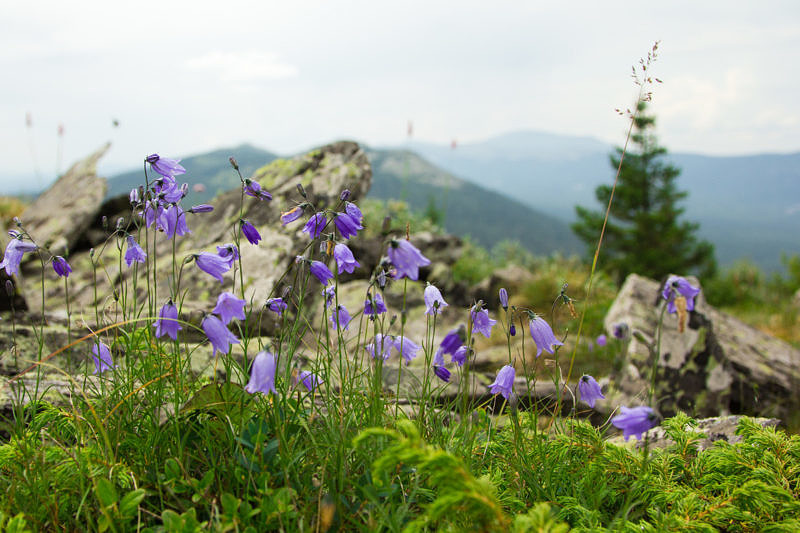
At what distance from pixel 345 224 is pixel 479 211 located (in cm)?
17366

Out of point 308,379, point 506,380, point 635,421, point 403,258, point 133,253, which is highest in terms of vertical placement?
point 403,258

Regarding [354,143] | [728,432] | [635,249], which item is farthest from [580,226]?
[728,432]

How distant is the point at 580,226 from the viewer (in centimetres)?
2597

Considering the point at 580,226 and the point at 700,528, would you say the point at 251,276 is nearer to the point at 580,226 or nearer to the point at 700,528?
the point at 700,528

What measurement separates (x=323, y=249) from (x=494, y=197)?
185m

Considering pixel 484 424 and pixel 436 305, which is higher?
pixel 436 305

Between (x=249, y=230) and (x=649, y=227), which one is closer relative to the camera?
(x=249, y=230)

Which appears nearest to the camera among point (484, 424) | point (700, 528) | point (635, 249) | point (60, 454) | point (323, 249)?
point (700, 528)

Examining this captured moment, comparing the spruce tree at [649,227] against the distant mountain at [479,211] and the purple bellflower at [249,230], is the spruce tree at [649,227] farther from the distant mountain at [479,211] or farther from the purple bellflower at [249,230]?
the distant mountain at [479,211]

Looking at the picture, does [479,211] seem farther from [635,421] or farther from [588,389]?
[635,421]

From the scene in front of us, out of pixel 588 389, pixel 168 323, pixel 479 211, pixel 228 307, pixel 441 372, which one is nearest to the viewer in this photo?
pixel 228 307

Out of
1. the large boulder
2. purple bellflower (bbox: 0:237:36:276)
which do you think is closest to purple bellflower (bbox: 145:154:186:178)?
purple bellflower (bbox: 0:237:36:276)

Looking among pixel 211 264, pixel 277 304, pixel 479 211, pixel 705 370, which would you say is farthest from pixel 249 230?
pixel 479 211

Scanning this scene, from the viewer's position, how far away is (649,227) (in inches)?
990
